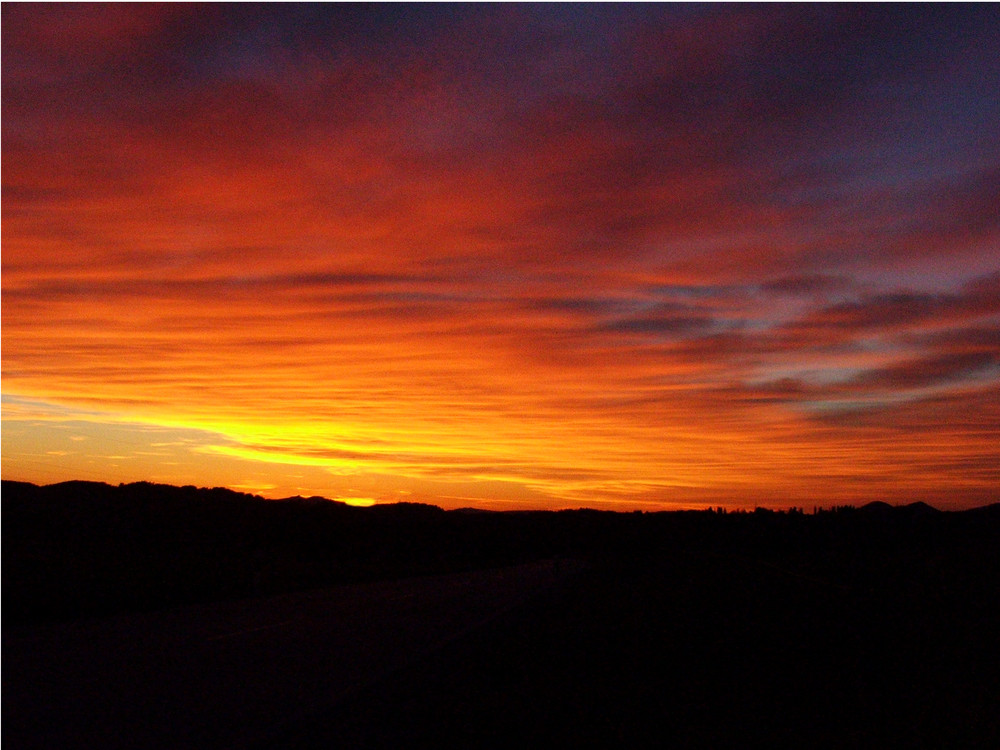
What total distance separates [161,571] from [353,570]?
16420 millimetres

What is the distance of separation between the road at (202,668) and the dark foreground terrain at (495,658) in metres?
0.05

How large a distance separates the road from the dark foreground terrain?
5cm

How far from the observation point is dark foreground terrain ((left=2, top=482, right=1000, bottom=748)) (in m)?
9.99

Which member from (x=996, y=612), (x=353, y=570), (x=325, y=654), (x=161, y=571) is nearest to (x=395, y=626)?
(x=325, y=654)

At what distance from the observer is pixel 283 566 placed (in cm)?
4500

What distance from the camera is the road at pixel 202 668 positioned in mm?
9273

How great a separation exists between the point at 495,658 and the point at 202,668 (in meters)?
4.38

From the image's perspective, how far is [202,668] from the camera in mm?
13297

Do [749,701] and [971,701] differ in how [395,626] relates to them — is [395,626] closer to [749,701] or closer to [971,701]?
[749,701]

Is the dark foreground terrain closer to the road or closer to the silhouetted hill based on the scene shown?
the road

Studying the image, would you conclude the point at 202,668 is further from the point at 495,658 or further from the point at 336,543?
the point at 336,543

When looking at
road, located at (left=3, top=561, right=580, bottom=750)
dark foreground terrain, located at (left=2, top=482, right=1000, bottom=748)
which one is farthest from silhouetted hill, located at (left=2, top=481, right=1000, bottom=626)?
road, located at (left=3, top=561, right=580, bottom=750)

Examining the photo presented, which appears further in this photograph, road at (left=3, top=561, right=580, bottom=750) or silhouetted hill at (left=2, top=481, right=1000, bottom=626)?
silhouetted hill at (left=2, top=481, right=1000, bottom=626)

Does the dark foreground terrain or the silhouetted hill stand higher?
the silhouetted hill
